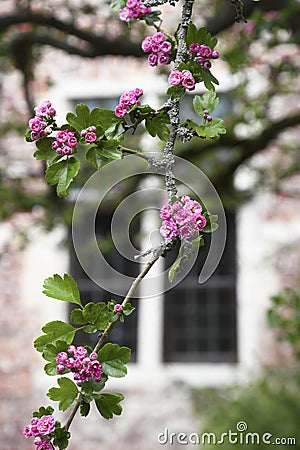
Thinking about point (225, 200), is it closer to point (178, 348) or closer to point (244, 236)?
point (244, 236)

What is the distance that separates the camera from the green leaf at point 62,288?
0.82m

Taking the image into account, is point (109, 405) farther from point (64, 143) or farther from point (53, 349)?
point (64, 143)

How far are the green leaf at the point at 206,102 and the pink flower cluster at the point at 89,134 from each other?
5.4 inches

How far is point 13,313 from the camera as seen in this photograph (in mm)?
5977

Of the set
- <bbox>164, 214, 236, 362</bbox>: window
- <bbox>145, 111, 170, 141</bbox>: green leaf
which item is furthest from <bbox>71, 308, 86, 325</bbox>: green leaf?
<bbox>164, 214, 236, 362</bbox>: window

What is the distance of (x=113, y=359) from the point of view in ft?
2.55

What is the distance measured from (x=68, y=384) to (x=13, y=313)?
5.34 meters

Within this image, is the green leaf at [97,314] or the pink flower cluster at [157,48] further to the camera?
the pink flower cluster at [157,48]

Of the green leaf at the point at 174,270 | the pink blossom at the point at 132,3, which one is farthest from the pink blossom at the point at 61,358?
the pink blossom at the point at 132,3

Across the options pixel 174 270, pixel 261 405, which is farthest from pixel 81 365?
pixel 261 405

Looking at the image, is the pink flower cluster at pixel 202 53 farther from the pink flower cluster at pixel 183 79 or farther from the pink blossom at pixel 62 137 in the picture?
the pink blossom at pixel 62 137

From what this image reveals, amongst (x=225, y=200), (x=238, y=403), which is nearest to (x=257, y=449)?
(x=238, y=403)

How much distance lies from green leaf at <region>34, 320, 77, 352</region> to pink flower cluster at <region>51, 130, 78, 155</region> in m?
0.18

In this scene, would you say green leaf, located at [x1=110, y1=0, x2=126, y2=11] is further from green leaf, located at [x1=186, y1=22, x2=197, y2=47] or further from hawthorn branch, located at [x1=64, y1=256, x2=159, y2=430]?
hawthorn branch, located at [x1=64, y1=256, x2=159, y2=430]
